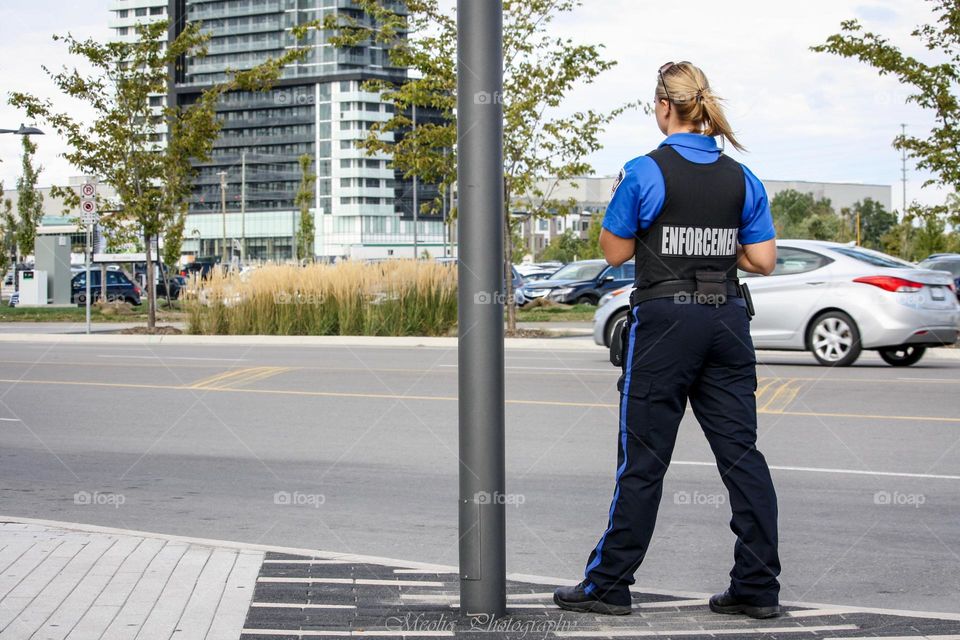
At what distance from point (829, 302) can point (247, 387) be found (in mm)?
7228

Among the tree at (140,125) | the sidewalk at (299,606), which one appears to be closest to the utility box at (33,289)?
the tree at (140,125)

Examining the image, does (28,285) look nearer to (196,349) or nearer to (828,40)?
(196,349)

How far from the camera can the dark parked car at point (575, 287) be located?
35281 mm

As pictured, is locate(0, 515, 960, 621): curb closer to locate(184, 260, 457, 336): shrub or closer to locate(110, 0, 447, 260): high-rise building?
locate(184, 260, 457, 336): shrub

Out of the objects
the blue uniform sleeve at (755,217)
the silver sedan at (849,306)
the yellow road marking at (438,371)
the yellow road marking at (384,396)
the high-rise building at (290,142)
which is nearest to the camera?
the blue uniform sleeve at (755,217)

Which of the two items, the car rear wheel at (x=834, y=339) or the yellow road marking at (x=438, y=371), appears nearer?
the yellow road marking at (x=438, y=371)

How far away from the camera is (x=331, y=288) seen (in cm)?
2402

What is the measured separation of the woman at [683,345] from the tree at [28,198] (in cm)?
→ 4494

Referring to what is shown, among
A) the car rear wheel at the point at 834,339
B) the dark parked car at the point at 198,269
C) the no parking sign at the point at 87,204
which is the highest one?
the no parking sign at the point at 87,204

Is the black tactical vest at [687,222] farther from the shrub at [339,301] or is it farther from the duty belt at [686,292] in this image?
the shrub at [339,301]

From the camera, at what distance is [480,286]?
413cm

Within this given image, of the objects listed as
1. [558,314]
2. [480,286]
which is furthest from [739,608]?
[558,314]

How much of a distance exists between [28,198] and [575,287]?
77.9 feet

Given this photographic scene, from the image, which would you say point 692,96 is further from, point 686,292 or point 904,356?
point 904,356
